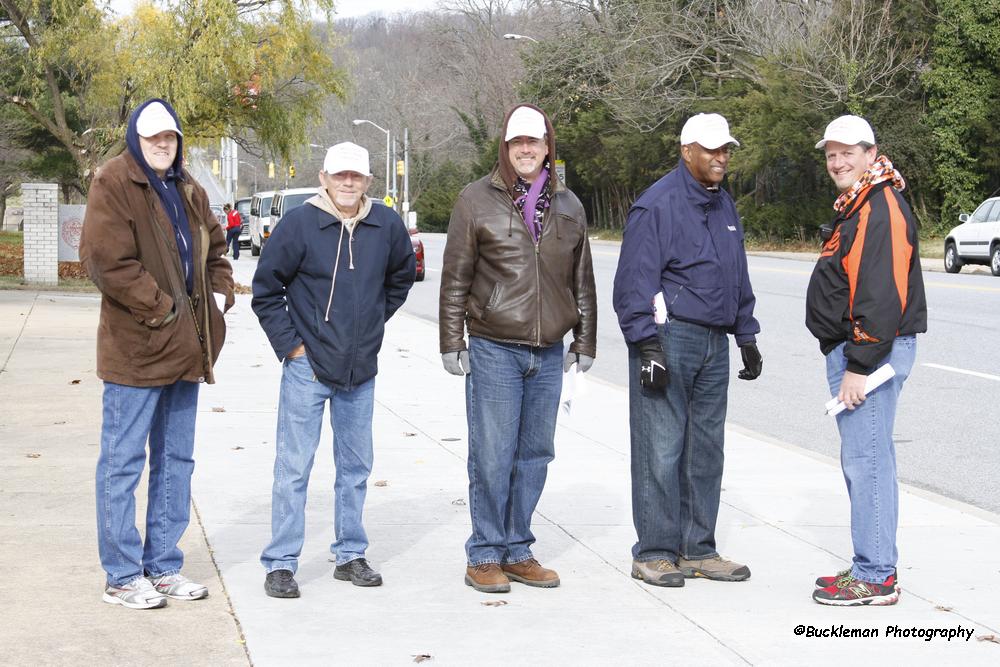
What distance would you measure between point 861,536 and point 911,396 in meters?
6.63

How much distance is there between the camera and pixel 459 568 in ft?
19.4

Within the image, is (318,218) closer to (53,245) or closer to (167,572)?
(167,572)

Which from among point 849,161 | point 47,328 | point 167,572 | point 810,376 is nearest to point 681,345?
point 849,161

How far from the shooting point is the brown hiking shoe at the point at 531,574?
18.5ft

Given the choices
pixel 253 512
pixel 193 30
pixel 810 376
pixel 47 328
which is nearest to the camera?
pixel 253 512

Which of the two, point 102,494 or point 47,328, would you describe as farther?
point 47,328

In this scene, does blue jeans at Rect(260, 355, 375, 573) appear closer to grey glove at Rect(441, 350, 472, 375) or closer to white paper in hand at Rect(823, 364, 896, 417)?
grey glove at Rect(441, 350, 472, 375)

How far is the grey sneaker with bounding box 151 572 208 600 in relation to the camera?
526 centimetres

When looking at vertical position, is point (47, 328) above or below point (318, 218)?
below

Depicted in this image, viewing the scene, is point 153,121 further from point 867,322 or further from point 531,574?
point 867,322

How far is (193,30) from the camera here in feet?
86.4

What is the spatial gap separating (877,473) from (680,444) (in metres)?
0.85

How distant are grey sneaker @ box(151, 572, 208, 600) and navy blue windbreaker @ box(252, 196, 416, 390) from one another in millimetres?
971

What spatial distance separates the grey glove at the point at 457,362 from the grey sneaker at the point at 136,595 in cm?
148
